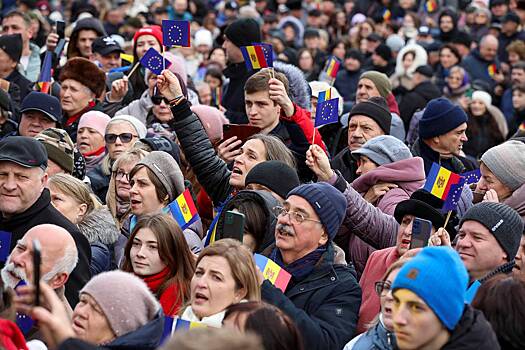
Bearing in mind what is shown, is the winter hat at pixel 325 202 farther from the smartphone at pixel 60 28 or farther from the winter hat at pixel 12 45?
the smartphone at pixel 60 28

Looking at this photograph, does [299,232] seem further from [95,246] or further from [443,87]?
[443,87]

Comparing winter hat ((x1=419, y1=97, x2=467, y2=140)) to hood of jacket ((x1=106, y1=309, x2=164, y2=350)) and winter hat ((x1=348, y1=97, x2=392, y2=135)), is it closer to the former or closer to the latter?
winter hat ((x1=348, y1=97, x2=392, y2=135))

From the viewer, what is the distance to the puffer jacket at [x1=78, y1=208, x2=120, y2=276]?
6879mm

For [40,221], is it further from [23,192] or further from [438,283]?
[438,283]


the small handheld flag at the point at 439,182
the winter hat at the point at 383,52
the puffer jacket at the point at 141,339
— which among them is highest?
the small handheld flag at the point at 439,182

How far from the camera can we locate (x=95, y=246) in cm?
693

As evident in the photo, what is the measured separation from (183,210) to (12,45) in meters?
4.56

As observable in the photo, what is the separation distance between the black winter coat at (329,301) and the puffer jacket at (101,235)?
4.74 feet

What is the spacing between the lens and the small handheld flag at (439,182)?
6.43 meters

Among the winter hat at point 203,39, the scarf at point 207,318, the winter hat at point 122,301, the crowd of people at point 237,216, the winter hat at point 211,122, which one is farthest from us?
the winter hat at point 203,39

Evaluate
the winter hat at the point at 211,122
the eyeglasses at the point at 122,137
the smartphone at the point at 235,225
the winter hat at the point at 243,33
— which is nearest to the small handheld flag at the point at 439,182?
the smartphone at the point at 235,225

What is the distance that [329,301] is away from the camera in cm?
589

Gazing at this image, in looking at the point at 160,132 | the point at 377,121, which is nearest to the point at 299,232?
the point at 377,121

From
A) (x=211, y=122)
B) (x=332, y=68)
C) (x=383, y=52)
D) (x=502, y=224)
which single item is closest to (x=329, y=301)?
(x=502, y=224)
